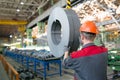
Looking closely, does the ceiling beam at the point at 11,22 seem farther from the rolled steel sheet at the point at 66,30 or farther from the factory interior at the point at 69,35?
the rolled steel sheet at the point at 66,30

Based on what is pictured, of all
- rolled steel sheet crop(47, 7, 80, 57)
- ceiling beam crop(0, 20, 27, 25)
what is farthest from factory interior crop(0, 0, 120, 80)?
ceiling beam crop(0, 20, 27, 25)

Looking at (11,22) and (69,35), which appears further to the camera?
(11,22)

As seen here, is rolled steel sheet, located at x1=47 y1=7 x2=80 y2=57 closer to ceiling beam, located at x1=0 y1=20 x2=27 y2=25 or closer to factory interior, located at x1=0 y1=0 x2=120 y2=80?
factory interior, located at x1=0 y1=0 x2=120 y2=80

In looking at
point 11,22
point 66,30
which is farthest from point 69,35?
point 11,22

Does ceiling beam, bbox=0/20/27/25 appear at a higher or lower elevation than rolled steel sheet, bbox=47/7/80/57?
higher

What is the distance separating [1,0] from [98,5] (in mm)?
9879

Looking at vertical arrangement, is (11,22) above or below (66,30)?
above

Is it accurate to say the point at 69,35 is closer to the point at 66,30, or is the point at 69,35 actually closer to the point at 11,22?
the point at 66,30

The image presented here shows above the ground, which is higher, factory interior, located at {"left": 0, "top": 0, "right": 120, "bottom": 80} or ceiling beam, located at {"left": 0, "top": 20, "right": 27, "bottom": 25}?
ceiling beam, located at {"left": 0, "top": 20, "right": 27, "bottom": 25}

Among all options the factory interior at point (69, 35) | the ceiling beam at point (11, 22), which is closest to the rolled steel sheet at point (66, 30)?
the factory interior at point (69, 35)

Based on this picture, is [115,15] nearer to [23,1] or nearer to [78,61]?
[78,61]

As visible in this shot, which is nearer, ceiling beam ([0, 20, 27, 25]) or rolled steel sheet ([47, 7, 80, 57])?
rolled steel sheet ([47, 7, 80, 57])

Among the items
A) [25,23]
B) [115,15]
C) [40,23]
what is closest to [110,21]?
[115,15]

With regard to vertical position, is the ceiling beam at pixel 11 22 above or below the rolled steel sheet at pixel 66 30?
above
